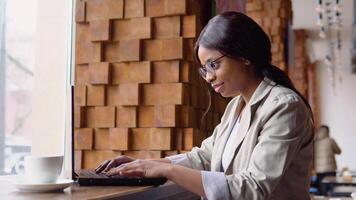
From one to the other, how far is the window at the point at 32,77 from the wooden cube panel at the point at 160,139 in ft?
1.58

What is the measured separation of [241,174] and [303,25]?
8.55m

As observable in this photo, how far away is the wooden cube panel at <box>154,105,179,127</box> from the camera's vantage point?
7.36 feet

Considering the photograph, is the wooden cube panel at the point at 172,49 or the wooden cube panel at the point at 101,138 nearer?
the wooden cube panel at the point at 172,49

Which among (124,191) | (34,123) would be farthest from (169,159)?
(34,123)

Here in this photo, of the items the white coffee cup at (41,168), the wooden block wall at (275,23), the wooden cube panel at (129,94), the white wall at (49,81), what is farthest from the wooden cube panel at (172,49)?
the wooden block wall at (275,23)

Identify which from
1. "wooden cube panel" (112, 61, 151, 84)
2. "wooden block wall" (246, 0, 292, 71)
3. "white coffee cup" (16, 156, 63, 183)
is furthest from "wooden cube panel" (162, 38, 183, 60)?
"wooden block wall" (246, 0, 292, 71)

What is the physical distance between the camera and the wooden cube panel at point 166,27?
7.55 feet

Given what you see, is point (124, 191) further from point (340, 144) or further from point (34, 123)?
point (340, 144)

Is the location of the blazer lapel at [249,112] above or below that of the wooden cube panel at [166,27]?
below

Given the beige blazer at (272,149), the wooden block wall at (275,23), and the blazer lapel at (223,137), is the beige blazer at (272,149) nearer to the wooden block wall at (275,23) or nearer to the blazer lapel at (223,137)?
the blazer lapel at (223,137)

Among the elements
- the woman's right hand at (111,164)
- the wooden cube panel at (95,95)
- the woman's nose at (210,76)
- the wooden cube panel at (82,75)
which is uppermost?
the wooden cube panel at (82,75)

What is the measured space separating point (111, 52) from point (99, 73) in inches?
4.8

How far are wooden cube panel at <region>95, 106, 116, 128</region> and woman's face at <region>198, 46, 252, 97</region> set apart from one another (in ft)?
2.81

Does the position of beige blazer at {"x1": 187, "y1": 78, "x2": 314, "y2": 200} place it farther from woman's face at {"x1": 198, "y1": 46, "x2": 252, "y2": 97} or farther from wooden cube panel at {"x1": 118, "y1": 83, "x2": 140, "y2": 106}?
wooden cube panel at {"x1": 118, "y1": 83, "x2": 140, "y2": 106}
